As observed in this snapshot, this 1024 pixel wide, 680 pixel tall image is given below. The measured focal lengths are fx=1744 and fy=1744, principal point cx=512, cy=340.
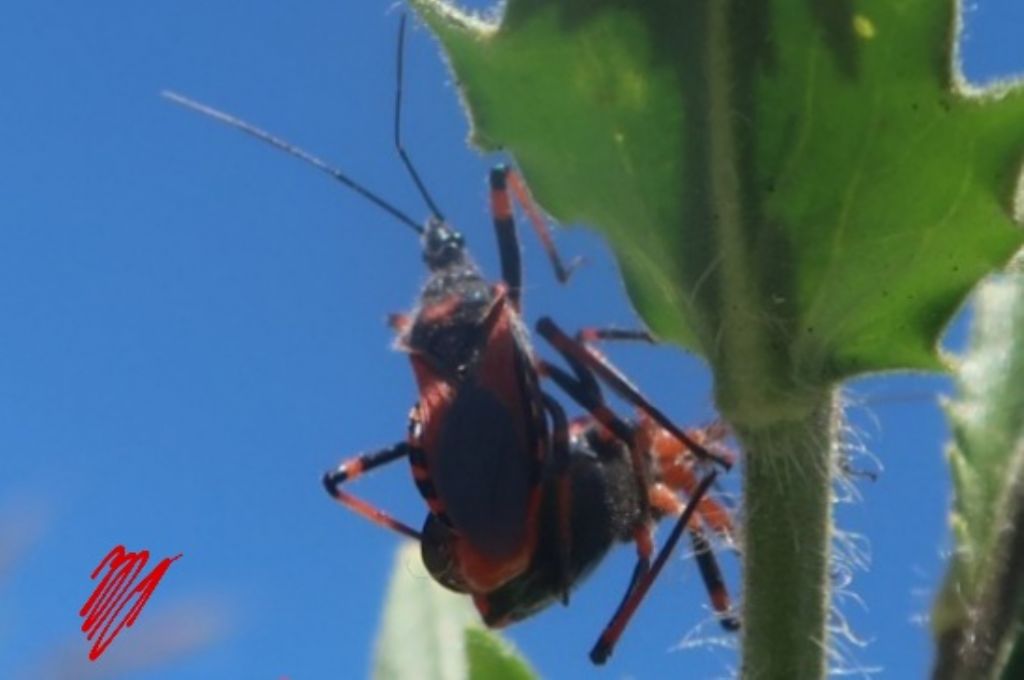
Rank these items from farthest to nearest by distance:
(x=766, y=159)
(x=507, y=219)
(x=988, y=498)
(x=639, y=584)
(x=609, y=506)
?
(x=507, y=219), (x=639, y=584), (x=609, y=506), (x=988, y=498), (x=766, y=159)

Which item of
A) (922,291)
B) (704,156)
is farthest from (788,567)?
(704,156)

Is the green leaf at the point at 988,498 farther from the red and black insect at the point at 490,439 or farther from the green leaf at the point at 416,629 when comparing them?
the green leaf at the point at 416,629

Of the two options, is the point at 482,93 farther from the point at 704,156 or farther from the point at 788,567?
the point at 788,567

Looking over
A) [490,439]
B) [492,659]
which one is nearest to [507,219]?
[490,439]

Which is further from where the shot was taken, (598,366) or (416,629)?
(416,629)

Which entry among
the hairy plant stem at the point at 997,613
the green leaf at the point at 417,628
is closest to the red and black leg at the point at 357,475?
the green leaf at the point at 417,628

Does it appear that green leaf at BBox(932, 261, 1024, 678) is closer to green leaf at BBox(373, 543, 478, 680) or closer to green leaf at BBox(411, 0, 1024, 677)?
green leaf at BBox(411, 0, 1024, 677)

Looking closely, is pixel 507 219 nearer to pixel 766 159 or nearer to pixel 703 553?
pixel 703 553
